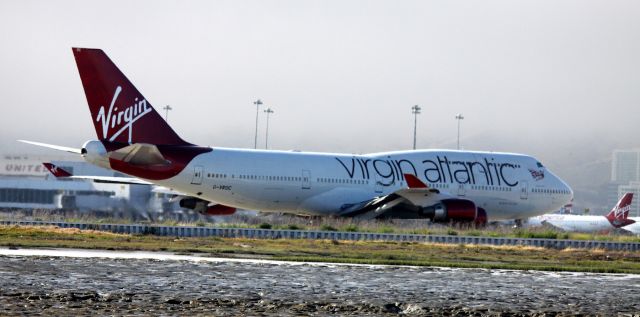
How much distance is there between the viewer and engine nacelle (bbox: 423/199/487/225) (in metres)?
48.7

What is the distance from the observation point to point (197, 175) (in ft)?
149

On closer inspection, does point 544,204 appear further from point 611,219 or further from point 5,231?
point 5,231

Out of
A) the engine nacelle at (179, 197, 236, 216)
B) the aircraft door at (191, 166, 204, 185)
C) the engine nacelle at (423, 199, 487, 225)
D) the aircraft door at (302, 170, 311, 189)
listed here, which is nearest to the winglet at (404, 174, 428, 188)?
the engine nacelle at (423, 199, 487, 225)

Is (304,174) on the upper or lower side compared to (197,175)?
upper

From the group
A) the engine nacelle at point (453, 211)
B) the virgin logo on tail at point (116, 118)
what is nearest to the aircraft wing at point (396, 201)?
the engine nacelle at point (453, 211)

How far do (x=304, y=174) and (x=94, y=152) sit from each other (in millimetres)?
9692

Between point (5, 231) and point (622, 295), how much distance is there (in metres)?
21.4

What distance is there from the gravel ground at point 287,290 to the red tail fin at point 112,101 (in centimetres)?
1936

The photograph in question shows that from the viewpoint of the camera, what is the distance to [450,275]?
2425cm

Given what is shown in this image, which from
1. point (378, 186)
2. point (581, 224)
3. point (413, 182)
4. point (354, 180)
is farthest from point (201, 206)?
point (581, 224)

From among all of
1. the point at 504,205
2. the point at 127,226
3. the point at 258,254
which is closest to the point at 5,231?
the point at 127,226

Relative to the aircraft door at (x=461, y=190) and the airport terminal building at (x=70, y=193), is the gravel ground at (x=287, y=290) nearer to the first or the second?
the airport terminal building at (x=70, y=193)

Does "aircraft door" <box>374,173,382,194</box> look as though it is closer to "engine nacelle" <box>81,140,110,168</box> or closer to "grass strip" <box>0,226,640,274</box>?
"grass strip" <box>0,226,640,274</box>

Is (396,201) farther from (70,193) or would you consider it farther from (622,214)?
(622,214)
